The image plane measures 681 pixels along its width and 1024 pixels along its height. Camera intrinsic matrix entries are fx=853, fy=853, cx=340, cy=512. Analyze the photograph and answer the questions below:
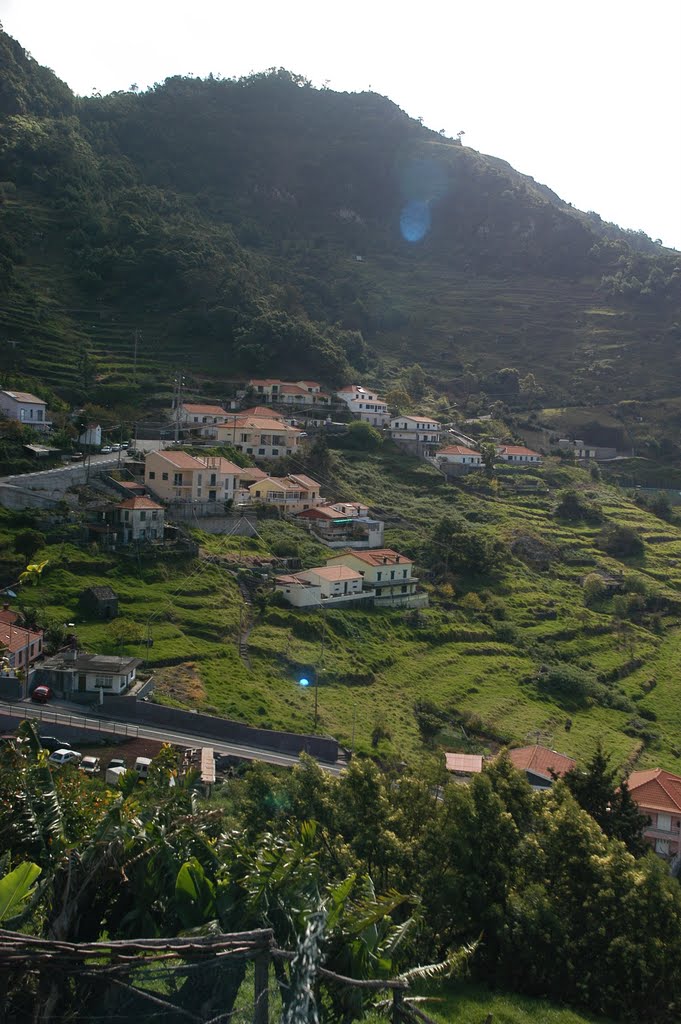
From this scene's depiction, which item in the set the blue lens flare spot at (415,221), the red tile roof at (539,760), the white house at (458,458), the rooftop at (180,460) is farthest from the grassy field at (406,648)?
the blue lens flare spot at (415,221)

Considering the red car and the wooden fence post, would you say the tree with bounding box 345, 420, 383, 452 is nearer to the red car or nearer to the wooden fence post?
the red car

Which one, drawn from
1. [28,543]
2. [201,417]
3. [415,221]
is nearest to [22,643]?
[28,543]

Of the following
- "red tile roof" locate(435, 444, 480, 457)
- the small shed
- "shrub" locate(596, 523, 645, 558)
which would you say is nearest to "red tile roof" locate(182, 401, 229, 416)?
"red tile roof" locate(435, 444, 480, 457)

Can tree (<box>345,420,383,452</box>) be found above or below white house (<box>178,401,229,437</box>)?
below

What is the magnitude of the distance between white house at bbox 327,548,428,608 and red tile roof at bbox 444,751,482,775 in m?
13.9

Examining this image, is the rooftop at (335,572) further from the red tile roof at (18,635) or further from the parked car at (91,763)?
the parked car at (91,763)

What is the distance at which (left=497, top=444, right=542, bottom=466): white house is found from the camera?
67.8 meters

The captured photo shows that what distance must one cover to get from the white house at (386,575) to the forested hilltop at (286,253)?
25.1m

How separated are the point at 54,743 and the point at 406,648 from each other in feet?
59.0

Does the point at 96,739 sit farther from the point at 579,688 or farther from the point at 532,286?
the point at 532,286

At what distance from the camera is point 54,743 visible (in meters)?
25.0

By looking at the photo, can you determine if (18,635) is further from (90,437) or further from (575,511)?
(575,511)

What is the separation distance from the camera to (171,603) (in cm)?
3447

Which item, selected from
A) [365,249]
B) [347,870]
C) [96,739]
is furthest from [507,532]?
[365,249]
